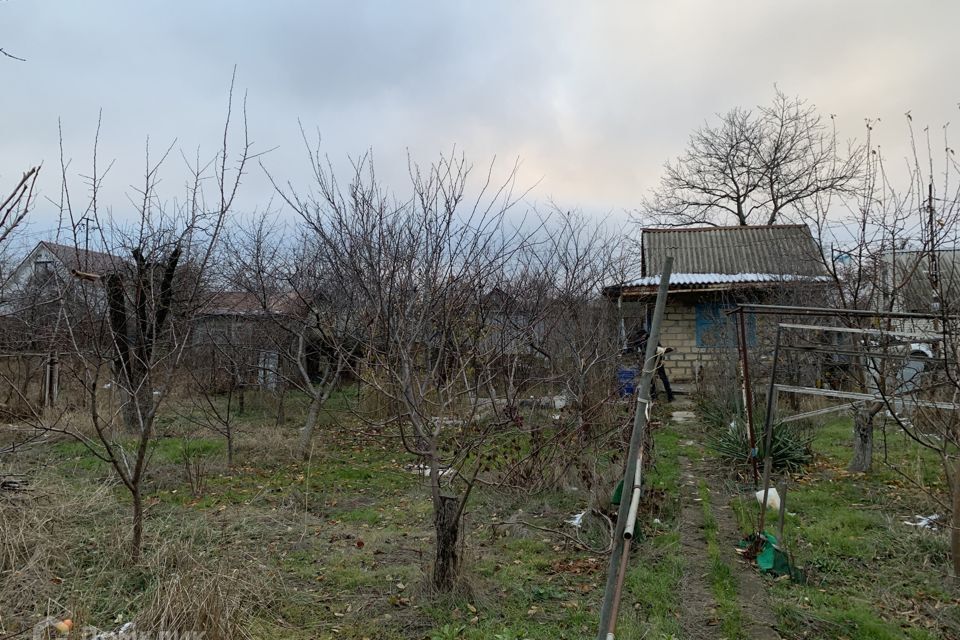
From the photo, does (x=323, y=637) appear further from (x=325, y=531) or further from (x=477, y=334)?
(x=477, y=334)

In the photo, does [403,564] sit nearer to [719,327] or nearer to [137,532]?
[137,532]

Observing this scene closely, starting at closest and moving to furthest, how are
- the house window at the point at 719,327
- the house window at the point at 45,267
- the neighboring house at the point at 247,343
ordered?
1. the house window at the point at 45,267
2. the house window at the point at 719,327
3. the neighboring house at the point at 247,343

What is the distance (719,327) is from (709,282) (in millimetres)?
3366

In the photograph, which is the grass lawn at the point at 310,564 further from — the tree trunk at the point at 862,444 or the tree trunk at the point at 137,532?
the tree trunk at the point at 862,444

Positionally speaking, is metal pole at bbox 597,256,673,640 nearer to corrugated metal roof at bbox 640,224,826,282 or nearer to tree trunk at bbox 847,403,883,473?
tree trunk at bbox 847,403,883,473

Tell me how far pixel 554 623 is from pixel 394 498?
309cm

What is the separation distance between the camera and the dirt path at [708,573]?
3.45 m

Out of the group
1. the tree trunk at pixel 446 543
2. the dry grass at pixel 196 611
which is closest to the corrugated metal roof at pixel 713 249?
the tree trunk at pixel 446 543

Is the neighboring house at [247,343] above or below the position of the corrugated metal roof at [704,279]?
below

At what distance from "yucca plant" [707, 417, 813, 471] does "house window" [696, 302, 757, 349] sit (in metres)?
1.72

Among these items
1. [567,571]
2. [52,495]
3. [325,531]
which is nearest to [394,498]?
[325,531]

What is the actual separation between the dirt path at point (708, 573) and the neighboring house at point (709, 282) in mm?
4460

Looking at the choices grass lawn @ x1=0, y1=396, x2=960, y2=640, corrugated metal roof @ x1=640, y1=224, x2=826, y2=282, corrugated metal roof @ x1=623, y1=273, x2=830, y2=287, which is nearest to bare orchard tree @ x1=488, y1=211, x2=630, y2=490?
grass lawn @ x1=0, y1=396, x2=960, y2=640

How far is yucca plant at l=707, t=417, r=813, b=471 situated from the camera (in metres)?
6.93
